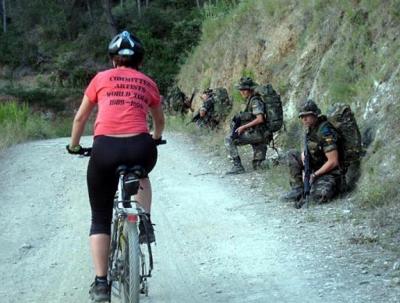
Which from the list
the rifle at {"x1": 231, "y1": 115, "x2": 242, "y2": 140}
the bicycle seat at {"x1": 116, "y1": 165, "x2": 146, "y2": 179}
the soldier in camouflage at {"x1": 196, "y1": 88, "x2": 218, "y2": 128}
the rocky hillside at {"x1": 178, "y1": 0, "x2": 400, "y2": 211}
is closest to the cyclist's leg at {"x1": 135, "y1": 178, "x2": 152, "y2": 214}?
the bicycle seat at {"x1": 116, "y1": 165, "x2": 146, "y2": 179}

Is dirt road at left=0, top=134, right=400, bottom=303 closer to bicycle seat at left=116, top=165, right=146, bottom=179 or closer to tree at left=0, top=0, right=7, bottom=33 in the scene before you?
bicycle seat at left=116, top=165, right=146, bottom=179

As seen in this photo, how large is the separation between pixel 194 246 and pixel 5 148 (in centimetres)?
1067

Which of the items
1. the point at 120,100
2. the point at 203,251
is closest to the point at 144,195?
the point at 120,100

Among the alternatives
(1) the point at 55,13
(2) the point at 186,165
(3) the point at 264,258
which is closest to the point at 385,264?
(3) the point at 264,258

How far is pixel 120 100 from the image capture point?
4746 millimetres

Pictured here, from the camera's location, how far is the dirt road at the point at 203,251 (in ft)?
18.0

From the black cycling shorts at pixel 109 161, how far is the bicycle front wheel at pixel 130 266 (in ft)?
0.99

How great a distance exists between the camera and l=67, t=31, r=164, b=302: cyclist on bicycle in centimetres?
465

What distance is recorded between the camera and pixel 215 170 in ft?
38.6

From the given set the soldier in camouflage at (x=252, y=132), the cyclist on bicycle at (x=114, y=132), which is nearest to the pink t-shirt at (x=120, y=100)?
the cyclist on bicycle at (x=114, y=132)

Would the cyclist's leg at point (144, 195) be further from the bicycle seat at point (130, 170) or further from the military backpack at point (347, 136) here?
the military backpack at point (347, 136)

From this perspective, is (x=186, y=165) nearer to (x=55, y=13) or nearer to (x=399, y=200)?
(x=399, y=200)

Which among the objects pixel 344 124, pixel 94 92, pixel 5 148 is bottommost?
pixel 5 148

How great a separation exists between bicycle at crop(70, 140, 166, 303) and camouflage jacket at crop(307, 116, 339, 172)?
3.93 metres
